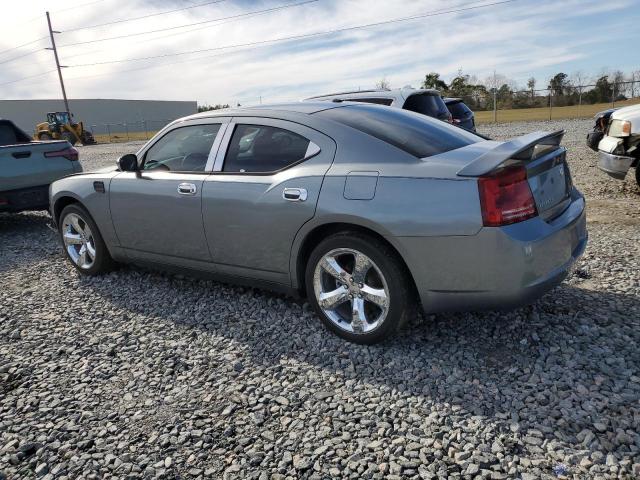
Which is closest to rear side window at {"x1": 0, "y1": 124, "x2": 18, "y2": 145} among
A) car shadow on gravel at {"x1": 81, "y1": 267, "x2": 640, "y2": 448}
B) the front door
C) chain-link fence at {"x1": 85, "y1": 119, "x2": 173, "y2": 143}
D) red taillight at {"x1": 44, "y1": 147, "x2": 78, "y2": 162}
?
red taillight at {"x1": 44, "y1": 147, "x2": 78, "y2": 162}

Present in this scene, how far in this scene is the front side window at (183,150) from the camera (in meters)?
4.15

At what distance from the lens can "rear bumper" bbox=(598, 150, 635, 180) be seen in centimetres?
655

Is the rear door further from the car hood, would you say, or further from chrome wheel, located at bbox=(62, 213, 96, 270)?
the car hood

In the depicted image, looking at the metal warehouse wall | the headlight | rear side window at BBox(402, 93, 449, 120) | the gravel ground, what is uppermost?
the metal warehouse wall

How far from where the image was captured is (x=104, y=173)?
4.98m

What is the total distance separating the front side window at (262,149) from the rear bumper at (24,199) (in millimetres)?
4738

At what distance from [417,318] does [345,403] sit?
1.12m

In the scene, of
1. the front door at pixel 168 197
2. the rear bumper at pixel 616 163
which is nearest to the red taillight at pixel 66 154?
the front door at pixel 168 197

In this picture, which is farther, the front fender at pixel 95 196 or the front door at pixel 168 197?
the front fender at pixel 95 196

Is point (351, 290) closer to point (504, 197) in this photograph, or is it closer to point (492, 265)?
point (492, 265)

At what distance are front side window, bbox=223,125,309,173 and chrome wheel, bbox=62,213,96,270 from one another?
2.11 m

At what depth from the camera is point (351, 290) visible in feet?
11.1

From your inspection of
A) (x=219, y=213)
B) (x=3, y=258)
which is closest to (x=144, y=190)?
Result: (x=219, y=213)

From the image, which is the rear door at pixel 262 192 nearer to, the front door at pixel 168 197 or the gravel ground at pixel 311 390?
the front door at pixel 168 197
